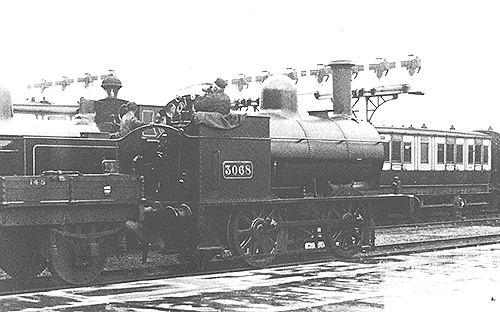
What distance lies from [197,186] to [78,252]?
2156 millimetres

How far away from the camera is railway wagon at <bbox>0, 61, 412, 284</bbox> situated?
38.0 feet

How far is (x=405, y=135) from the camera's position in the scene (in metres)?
26.0

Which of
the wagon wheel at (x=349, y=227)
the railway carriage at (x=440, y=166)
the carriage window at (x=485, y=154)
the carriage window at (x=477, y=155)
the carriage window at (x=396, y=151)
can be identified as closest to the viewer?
the wagon wheel at (x=349, y=227)

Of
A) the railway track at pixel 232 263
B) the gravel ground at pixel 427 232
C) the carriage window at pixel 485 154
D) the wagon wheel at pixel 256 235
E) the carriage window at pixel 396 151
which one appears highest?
the carriage window at pixel 396 151

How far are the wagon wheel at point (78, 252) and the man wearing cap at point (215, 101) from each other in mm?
2522

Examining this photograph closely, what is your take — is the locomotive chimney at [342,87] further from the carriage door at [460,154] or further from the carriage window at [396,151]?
the carriage door at [460,154]

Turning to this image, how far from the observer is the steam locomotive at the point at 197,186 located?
1159 centimetres

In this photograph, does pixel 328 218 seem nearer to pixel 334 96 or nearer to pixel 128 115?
pixel 334 96

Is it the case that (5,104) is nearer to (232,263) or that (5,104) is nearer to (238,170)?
(238,170)

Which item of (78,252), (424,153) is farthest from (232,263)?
(424,153)

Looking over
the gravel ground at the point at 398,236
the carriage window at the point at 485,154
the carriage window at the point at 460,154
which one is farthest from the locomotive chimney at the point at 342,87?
the carriage window at the point at 485,154

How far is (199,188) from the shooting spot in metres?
13.0

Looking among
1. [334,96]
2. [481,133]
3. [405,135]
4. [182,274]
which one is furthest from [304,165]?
[481,133]

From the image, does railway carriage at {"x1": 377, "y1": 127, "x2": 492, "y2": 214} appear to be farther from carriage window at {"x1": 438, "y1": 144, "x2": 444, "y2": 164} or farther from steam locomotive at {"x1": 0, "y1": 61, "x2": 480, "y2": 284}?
steam locomotive at {"x1": 0, "y1": 61, "x2": 480, "y2": 284}
